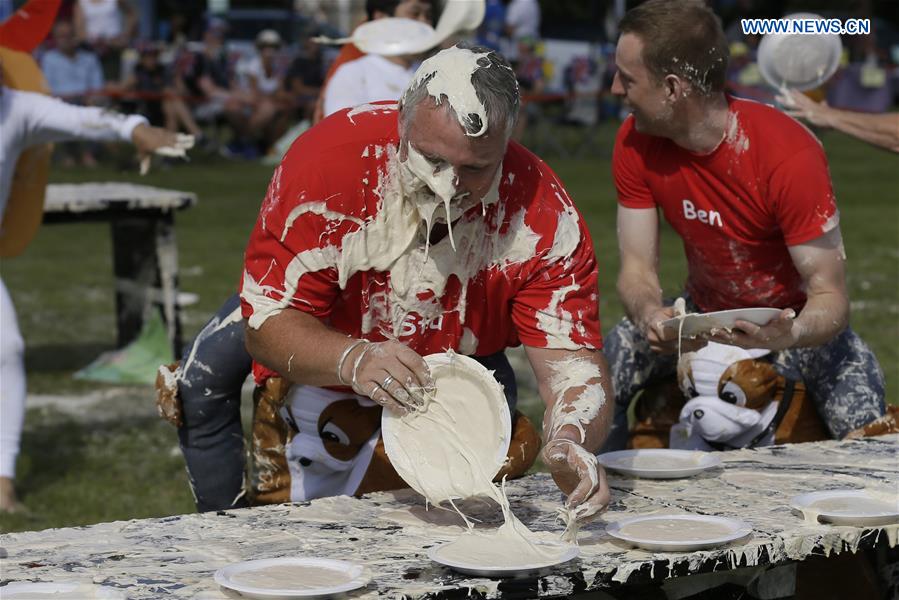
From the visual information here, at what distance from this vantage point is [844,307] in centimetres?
414

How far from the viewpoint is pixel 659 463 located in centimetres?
359

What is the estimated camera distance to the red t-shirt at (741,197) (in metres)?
4.14

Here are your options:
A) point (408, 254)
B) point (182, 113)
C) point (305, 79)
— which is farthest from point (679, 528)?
point (305, 79)

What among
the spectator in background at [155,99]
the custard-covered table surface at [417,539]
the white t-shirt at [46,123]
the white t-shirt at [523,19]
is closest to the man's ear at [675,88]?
the custard-covered table surface at [417,539]

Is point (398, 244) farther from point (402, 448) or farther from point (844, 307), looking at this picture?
point (844, 307)

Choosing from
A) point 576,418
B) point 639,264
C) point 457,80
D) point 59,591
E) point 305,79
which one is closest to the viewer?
point 59,591

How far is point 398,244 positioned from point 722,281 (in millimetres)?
1495

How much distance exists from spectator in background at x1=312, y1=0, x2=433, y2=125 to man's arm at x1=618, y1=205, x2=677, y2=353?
1797mm

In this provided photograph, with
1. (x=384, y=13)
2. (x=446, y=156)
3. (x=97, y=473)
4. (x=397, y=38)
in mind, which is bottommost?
(x=97, y=473)

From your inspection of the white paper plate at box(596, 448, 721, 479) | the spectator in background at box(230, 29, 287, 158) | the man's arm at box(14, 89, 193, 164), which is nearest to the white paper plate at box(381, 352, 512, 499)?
the white paper plate at box(596, 448, 721, 479)

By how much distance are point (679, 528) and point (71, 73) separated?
15.7 metres

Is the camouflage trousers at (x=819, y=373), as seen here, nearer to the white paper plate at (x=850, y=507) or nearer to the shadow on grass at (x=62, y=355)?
the white paper plate at (x=850, y=507)

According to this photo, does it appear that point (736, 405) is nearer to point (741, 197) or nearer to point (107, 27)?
point (741, 197)

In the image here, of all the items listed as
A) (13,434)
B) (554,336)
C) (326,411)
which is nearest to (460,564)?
(554,336)
